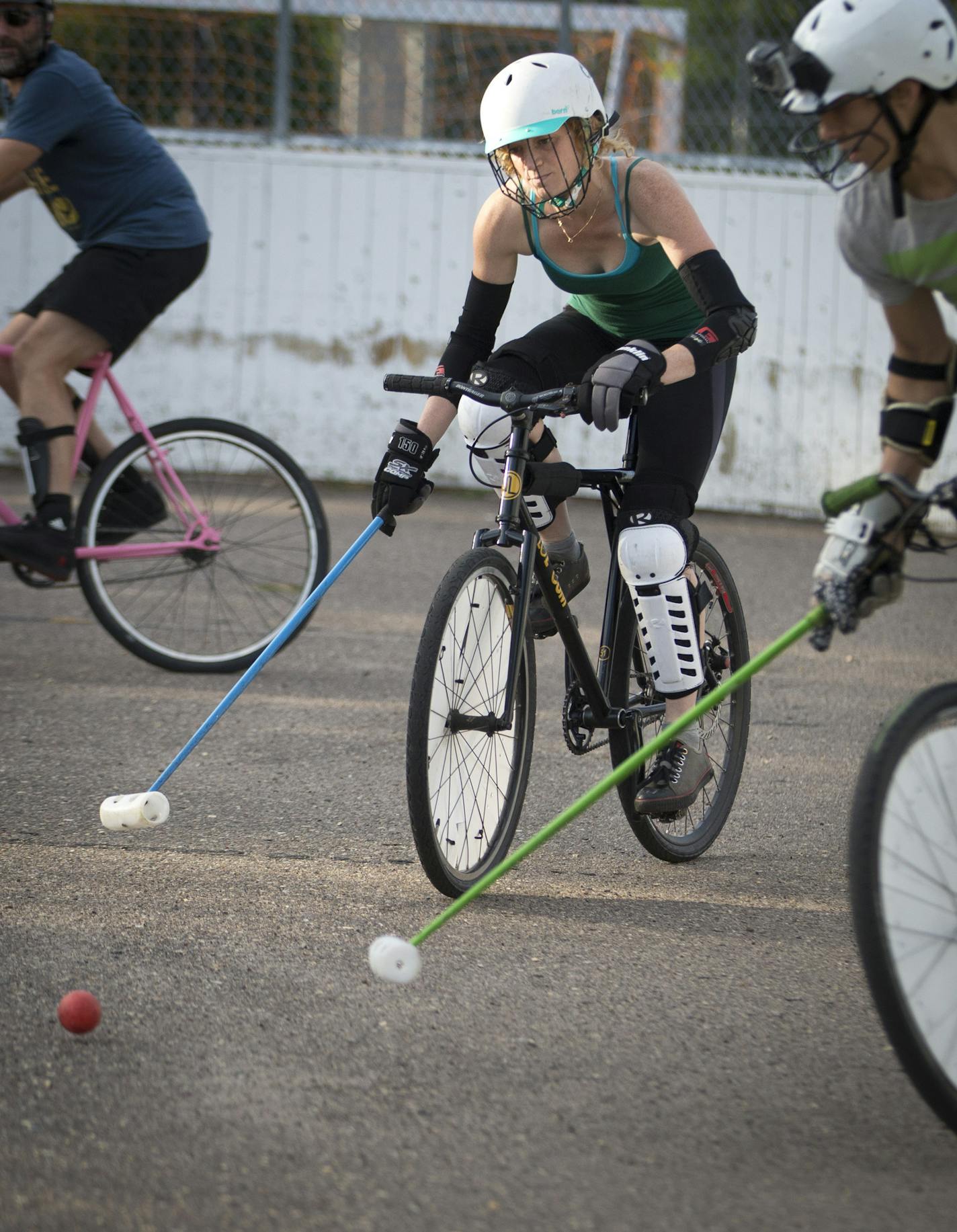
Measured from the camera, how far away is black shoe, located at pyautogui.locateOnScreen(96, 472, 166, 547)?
5500 millimetres

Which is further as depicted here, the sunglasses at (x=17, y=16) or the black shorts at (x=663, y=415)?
the sunglasses at (x=17, y=16)

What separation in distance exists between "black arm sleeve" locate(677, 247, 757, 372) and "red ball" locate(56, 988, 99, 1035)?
177 cm

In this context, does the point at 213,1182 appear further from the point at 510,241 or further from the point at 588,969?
A: the point at 510,241

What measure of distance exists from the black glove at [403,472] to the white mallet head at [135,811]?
2.78ft

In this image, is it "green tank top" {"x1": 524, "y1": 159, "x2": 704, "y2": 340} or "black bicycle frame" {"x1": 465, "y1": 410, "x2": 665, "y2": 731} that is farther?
"green tank top" {"x1": 524, "y1": 159, "x2": 704, "y2": 340}

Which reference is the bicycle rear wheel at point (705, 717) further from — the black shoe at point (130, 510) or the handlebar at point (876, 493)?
the black shoe at point (130, 510)

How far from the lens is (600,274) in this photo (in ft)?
12.2

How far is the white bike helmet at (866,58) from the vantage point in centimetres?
246

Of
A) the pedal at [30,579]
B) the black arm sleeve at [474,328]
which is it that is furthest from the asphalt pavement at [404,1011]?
the black arm sleeve at [474,328]

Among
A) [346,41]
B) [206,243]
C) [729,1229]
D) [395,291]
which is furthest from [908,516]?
[346,41]

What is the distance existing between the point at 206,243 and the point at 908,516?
149 inches

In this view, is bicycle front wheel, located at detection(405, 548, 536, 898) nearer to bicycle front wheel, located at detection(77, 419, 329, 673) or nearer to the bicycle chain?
the bicycle chain

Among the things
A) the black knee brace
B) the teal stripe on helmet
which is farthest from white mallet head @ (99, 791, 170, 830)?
the black knee brace

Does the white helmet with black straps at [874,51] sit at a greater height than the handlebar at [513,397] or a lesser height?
greater
